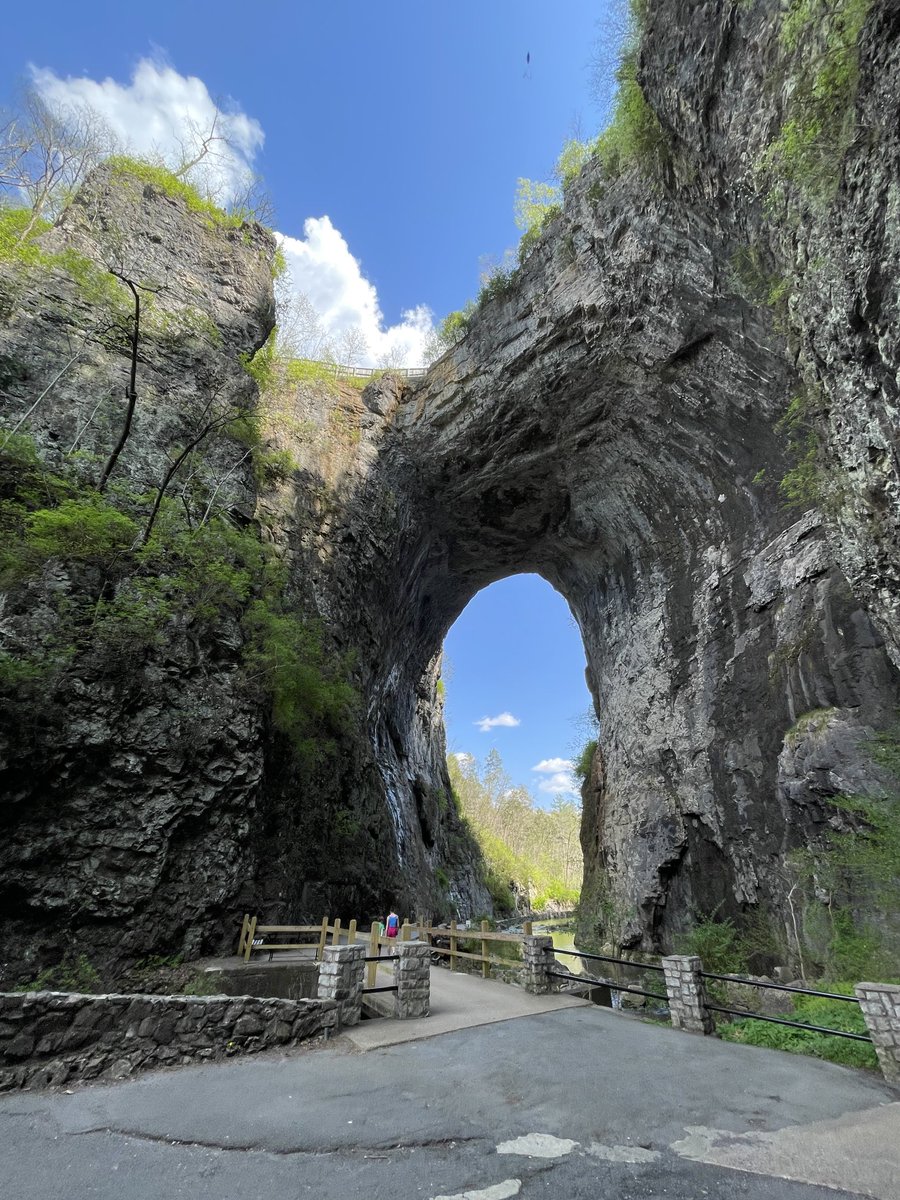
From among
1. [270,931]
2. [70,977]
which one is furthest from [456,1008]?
[70,977]

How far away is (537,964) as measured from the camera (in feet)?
30.6

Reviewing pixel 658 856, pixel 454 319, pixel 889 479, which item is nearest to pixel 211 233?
pixel 454 319

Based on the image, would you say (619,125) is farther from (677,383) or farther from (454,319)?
(454,319)

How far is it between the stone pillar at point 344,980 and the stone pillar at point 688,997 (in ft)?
13.6

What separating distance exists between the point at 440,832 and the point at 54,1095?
24573mm

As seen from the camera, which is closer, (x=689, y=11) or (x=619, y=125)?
(x=689, y=11)

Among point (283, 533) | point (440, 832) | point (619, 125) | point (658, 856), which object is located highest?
point (619, 125)

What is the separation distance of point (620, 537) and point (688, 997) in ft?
48.6

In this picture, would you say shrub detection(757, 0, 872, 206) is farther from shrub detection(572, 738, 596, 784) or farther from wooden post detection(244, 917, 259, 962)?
shrub detection(572, 738, 596, 784)

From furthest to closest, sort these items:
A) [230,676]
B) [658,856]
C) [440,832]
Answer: [440,832] < [658,856] < [230,676]

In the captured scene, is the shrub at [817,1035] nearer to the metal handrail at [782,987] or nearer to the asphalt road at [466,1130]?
the metal handrail at [782,987]

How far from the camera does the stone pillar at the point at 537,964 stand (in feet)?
30.5

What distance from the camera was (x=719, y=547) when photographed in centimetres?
1559

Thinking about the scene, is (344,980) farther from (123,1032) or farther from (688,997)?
(688,997)
